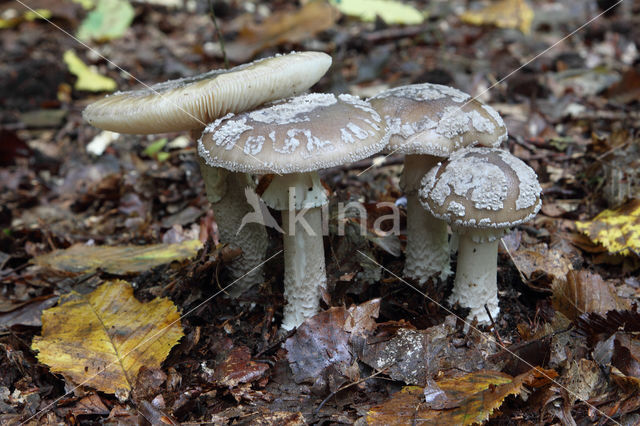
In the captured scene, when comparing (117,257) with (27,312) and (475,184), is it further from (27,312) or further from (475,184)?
(475,184)

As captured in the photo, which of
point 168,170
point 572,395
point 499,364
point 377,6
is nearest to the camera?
point 572,395

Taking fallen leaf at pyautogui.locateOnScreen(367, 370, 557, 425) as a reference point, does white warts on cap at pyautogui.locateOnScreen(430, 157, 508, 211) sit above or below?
above

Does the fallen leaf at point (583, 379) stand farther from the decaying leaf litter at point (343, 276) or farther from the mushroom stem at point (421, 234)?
the mushroom stem at point (421, 234)

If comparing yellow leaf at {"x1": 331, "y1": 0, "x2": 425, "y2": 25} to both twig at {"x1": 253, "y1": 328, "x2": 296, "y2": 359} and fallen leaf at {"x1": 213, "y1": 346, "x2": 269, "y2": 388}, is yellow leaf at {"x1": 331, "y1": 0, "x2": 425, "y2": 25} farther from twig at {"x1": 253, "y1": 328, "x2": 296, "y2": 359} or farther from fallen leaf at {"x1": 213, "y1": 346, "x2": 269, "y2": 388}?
fallen leaf at {"x1": 213, "y1": 346, "x2": 269, "y2": 388}

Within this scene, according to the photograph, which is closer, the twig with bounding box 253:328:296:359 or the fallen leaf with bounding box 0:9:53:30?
the twig with bounding box 253:328:296:359

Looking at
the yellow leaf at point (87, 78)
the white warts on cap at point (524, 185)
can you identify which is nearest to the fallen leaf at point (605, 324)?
the white warts on cap at point (524, 185)

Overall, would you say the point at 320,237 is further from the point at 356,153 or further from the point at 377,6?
the point at 377,6

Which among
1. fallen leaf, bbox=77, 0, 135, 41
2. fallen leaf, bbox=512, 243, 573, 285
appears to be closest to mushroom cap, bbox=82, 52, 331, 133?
fallen leaf, bbox=512, 243, 573, 285

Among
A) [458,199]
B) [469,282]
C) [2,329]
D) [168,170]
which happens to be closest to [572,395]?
[469,282]
